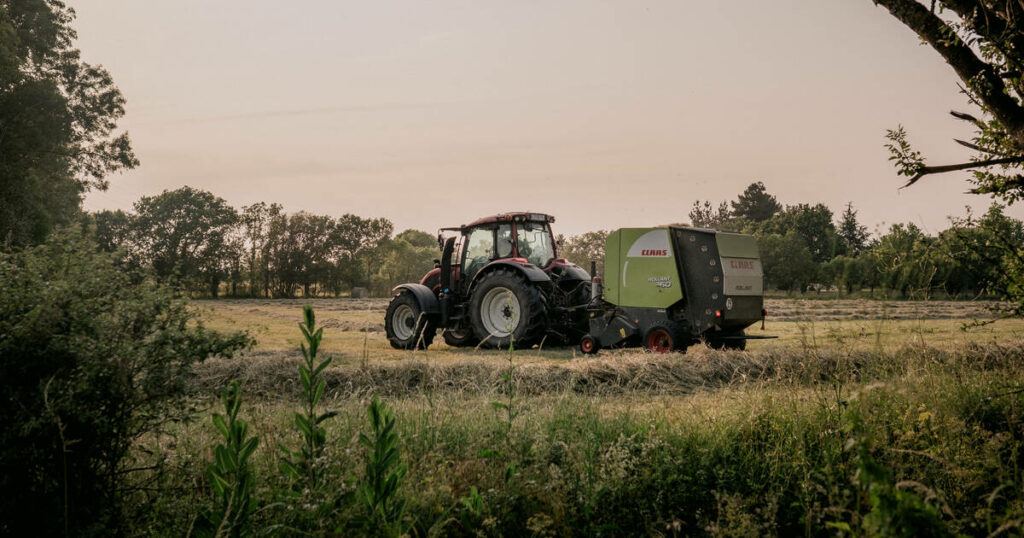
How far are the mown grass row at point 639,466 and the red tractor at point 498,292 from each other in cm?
573

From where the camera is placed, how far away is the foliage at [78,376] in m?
2.66

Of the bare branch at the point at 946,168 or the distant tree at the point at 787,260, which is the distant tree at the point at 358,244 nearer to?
the distant tree at the point at 787,260

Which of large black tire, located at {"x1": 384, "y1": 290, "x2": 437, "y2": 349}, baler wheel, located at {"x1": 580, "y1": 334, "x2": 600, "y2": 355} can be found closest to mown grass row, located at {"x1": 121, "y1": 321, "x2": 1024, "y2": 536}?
baler wheel, located at {"x1": 580, "y1": 334, "x2": 600, "y2": 355}

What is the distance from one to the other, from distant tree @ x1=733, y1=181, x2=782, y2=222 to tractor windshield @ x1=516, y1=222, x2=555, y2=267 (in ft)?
207

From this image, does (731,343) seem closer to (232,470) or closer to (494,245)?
(494,245)

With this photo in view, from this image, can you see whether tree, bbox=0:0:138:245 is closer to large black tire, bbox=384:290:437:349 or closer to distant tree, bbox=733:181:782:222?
large black tire, bbox=384:290:437:349

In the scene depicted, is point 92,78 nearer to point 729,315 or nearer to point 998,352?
point 729,315

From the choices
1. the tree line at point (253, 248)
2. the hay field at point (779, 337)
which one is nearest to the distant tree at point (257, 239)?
the tree line at point (253, 248)

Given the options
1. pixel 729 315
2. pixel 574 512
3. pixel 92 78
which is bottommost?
pixel 574 512

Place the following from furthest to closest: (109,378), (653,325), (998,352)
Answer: (653,325)
(998,352)
(109,378)

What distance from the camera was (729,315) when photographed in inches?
380

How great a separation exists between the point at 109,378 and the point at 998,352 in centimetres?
1107

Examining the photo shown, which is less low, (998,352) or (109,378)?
(109,378)

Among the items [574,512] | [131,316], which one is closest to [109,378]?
[131,316]
